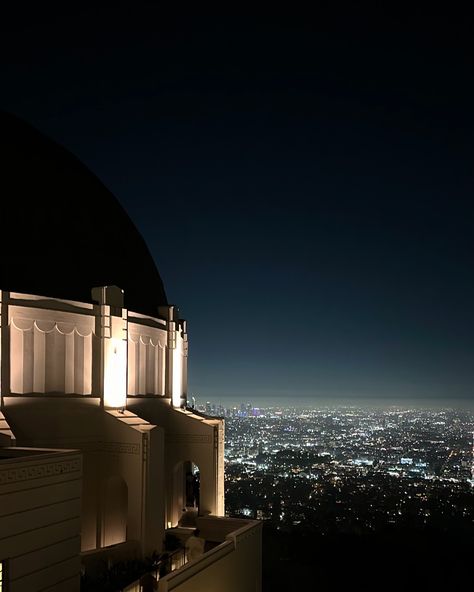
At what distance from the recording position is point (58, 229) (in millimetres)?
17234

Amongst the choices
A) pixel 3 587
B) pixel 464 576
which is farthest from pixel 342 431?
pixel 3 587

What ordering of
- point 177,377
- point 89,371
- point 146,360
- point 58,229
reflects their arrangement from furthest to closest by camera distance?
1. point 177,377
2. point 146,360
3. point 58,229
4. point 89,371

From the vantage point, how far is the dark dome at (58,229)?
15.9m

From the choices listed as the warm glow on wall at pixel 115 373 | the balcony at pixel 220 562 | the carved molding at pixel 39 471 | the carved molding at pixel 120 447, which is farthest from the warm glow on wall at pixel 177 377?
the carved molding at pixel 39 471

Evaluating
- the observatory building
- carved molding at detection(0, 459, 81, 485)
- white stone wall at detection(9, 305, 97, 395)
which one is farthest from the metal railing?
white stone wall at detection(9, 305, 97, 395)

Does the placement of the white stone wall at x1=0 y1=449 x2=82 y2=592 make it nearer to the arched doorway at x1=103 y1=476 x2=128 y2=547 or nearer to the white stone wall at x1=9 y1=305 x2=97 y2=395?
the white stone wall at x1=9 y1=305 x2=97 y2=395

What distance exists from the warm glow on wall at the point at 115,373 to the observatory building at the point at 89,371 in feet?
0.12

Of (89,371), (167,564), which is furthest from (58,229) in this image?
(167,564)

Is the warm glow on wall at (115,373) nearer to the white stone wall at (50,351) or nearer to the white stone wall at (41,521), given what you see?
the white stone wall at (50,351)

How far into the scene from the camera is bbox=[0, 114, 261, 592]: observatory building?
14.9 meters

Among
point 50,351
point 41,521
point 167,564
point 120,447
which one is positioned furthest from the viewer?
point 120,447

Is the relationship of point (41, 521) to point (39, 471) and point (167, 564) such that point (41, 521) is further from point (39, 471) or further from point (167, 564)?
point (167, 564)

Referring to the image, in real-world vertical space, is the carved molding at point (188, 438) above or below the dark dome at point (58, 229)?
below

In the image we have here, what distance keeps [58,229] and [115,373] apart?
415 cm
